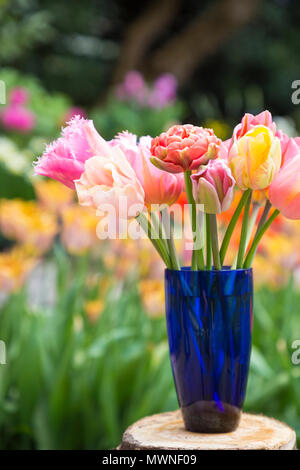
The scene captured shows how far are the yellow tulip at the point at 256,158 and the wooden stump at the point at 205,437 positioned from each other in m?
0.32

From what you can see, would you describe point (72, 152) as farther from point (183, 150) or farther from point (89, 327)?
point (89, 327)

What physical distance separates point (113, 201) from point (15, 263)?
1.14 meters

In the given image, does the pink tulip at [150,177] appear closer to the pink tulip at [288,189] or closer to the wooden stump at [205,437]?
the pink tulip at [288,189]

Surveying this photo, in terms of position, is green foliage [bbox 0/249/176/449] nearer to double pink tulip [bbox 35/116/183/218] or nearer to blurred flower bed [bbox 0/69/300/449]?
blurred flower bed [bbox 0/69/300/449]

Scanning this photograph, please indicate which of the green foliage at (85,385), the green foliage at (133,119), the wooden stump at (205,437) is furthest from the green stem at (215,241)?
the green foliage at (133,119)

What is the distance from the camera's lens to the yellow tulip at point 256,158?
83 centimetres

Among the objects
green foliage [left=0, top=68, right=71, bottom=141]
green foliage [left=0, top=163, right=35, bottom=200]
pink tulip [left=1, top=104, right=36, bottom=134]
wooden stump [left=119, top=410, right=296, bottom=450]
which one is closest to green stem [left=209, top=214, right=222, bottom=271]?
wooden stump [left=119, top=410, right=296, bottom=450]

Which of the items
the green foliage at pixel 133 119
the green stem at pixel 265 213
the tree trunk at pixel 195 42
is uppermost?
the tree trunk at pixel 195 42

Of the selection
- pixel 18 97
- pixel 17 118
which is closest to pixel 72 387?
pixel 17 118

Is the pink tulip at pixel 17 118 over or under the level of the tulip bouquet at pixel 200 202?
over

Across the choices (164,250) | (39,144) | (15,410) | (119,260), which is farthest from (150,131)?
(164,250)

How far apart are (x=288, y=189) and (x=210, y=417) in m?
0.30

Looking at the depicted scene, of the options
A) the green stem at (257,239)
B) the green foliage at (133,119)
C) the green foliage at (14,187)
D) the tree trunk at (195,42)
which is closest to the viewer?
the green stem at (257,239)
